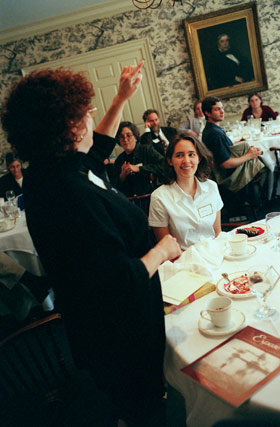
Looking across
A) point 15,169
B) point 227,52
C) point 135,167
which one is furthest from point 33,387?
point 227,52

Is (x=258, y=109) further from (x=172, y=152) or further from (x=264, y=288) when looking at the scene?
(x=264, y=288)

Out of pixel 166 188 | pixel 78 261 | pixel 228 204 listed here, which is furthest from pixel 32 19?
pixel 78 261

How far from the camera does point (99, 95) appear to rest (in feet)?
21.5

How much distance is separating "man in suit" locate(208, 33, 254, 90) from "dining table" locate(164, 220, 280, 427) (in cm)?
581

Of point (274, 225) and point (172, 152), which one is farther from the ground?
point (172, 152)

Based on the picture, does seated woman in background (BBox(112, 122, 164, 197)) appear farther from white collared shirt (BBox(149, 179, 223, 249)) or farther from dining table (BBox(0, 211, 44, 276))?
white collared shirt (BBox(149, 179, 223, 249))

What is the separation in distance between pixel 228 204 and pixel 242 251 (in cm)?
239

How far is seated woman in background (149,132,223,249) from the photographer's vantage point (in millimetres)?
2010

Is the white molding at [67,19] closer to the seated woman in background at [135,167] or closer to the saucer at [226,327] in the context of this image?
the seated woman in background at [135,167]

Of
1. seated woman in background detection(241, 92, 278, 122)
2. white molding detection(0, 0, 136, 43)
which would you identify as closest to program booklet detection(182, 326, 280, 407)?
seated woman in background detection(241, 92, 278, 122)

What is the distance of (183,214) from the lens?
201cm

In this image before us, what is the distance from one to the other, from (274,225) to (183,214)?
21.3 inches

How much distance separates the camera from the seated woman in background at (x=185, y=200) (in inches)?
79.1

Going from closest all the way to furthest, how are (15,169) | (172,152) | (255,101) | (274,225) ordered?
(274,225) → (172,152) → (15,169) → (255,101)
